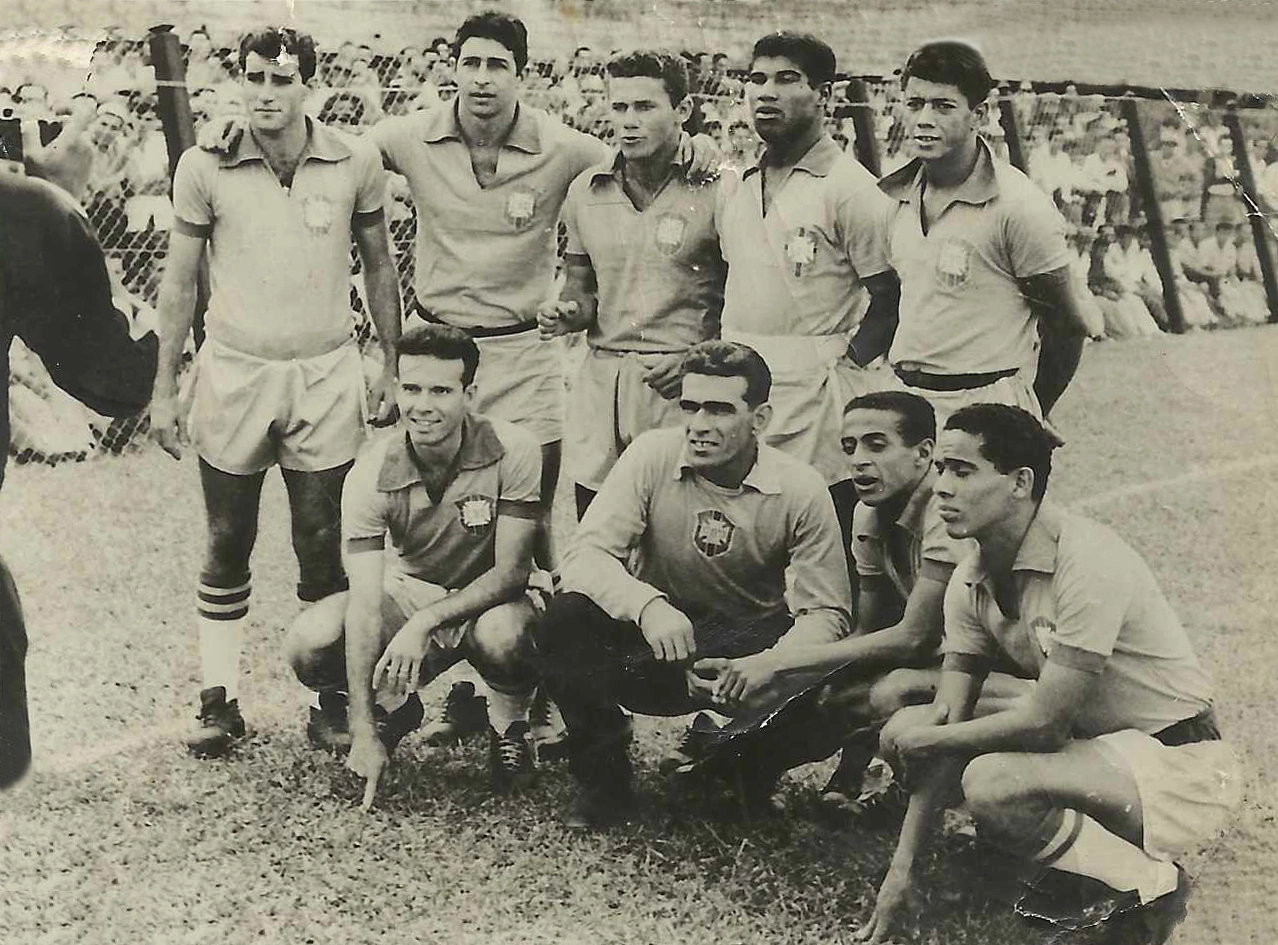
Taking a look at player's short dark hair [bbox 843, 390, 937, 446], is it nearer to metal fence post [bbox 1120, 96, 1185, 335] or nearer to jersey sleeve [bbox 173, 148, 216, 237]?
metal fence post [bbox 1120, 96, 1185, 335]

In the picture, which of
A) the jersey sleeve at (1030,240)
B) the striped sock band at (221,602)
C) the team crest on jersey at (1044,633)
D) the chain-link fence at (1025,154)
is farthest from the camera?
the striped sock band at (221,602)

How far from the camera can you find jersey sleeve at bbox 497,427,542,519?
8.63ft

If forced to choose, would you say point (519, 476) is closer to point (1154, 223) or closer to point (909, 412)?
point (909, 412)

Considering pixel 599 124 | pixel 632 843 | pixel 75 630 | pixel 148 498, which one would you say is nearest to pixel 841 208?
pixel 599 124

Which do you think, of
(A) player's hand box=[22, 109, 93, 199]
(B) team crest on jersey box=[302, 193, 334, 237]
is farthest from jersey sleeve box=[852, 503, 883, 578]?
(A) player's hand box=[22, 109, 93, 199]

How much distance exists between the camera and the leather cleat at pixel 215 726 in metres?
2.70

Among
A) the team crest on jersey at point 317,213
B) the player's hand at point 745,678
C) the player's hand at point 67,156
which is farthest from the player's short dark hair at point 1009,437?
the player's hand at point 67,156

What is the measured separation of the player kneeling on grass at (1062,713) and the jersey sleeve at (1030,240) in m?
0.28

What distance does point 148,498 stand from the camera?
2791mm

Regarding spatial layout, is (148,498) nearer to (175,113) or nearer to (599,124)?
(175,113)

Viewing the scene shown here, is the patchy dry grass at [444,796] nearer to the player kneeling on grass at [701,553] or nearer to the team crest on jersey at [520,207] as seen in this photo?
the player kneeling on grass at [701,553]

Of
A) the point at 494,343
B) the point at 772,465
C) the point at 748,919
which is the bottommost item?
the point at 748,919

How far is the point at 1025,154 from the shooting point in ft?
8.33

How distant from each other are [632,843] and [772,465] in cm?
80
